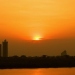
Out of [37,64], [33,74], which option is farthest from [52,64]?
[33,74]

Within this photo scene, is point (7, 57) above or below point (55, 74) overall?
above

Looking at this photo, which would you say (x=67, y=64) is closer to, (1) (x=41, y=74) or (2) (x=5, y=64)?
(2) (x=5, y=64)

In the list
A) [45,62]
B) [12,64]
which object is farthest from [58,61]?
[12,64]

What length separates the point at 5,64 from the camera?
77.7m

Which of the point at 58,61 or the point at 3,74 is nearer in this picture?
the point at 3,74

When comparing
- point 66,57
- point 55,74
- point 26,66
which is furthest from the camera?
point 66,57

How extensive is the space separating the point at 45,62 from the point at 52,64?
353cm

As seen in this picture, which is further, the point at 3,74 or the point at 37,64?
the point at 37,64

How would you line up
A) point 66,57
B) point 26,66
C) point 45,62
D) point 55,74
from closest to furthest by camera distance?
point 55,74, point 26,66, point 45,62, point 66,57

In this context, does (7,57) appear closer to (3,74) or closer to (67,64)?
(67,64)

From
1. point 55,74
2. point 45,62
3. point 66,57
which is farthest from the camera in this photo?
point 66,57

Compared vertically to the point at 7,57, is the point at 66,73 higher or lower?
lower

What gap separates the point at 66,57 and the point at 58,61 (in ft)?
30.9

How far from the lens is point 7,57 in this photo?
95875 mm
